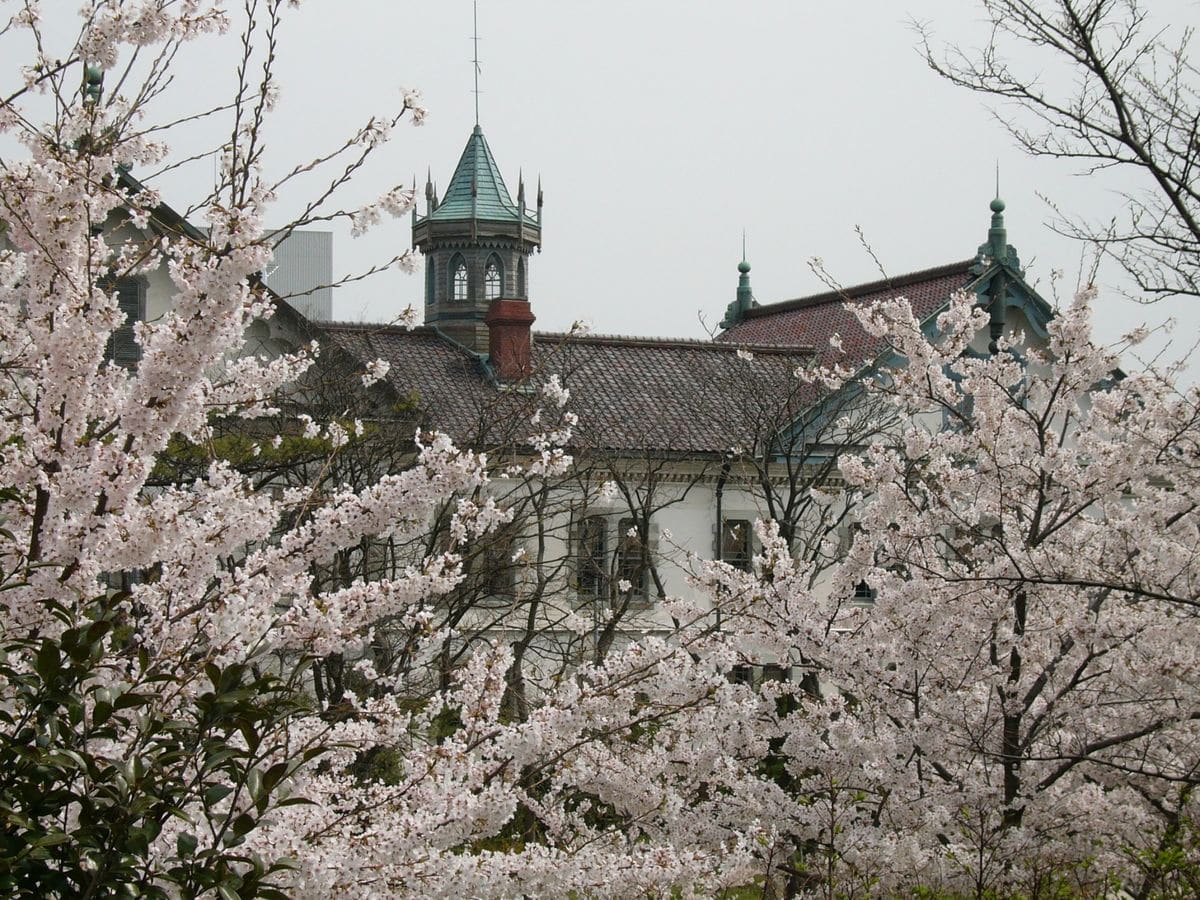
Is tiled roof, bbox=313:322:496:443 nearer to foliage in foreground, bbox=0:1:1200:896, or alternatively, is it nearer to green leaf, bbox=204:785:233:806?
foliage in foreground, bbox=0:1:1200:896

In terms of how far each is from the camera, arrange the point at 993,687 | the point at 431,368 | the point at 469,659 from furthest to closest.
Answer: the point at 431,368 → the point at 993,687 → the point at 469,659

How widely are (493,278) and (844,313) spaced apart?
9710 mm

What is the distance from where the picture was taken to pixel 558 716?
5.01 metres

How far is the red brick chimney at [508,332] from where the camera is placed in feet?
82.1

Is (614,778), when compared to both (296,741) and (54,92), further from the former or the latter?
(54,92)

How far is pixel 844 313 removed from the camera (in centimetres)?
3138

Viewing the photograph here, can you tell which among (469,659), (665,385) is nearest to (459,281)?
(665,385)

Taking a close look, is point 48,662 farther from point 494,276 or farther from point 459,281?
point 494,276

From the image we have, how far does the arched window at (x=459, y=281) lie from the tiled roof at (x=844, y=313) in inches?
256

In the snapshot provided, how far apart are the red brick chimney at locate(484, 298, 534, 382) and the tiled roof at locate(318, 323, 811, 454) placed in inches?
13.2

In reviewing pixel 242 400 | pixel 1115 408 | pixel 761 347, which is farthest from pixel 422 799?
pixel 761 347

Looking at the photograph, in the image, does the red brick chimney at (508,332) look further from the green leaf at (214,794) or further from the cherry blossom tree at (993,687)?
the green leaf at (214,794)

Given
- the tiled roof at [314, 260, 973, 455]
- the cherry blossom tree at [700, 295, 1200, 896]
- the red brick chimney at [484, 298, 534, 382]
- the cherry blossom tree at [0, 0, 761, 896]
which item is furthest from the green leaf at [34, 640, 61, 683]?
the red brick chimney at [484, 298, 534, 382]

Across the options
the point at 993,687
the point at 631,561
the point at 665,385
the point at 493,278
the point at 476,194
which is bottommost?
the point at 993,687
